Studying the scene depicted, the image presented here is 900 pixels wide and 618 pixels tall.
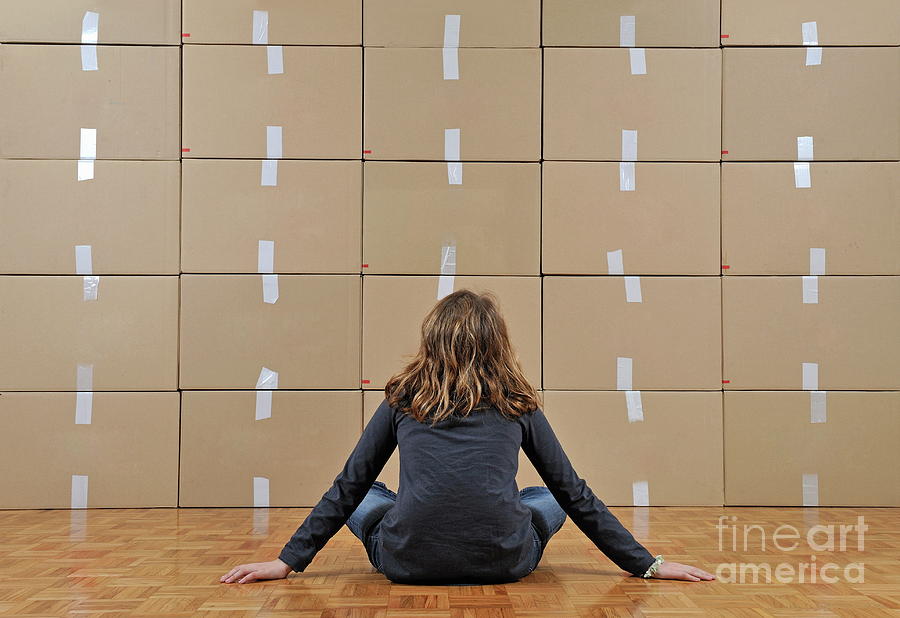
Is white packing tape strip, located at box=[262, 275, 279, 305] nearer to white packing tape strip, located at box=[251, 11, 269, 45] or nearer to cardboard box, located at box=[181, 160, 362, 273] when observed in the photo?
cardboard box, located at box=[181, 160, 362, 273]

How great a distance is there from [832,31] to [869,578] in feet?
7.36

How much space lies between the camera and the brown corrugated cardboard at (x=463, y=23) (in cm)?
344

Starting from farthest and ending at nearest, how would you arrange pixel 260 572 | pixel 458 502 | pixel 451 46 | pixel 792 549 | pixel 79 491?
pixel 451 46
pixel 79 491
pixel 792 549
pixel 260 572
pixel 458 502

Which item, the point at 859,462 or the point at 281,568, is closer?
the point at 281,568

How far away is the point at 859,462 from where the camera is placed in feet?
11.2

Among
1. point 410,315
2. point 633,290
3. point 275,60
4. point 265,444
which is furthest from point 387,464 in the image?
point 275,60

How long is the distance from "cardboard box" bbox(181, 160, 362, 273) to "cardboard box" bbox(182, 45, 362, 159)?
60 mm

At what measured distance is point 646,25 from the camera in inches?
136

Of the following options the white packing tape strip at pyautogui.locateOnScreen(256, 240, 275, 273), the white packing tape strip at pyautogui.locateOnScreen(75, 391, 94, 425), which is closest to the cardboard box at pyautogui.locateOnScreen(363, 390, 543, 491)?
the white packing tape strip at pyautogui.locateOnScreen(256, 240, 275, 273)

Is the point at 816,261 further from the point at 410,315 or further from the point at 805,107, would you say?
the point at 410,315

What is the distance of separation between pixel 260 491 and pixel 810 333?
86.1 inches

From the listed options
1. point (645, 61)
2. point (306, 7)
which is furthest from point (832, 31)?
point (306, 7)

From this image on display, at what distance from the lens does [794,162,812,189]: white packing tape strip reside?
3.46 m

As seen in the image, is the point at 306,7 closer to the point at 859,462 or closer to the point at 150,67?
the point at 150,67
